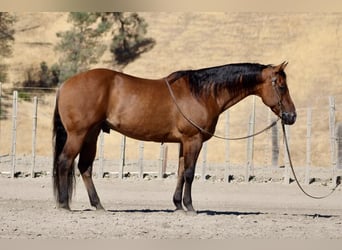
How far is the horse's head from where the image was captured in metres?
8.31

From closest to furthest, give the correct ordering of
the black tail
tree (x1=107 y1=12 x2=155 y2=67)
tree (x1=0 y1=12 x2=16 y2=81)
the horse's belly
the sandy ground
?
1. the sandy ground
2. the horse's belly
3. the black tail
4. tree (x1=0 y1=12 x2=16 y2=81)
5. tree (x1=107 y1=12 x2=155 y2=67)

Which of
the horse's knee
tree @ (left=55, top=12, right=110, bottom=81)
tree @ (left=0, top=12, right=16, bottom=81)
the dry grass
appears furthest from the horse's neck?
tree @ (left=0, top=12, right=16, bottom=81)

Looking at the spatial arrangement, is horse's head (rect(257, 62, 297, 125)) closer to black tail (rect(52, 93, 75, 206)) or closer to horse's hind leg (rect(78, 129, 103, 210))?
horse's hind leg (rect(78, 129, 103, 210))

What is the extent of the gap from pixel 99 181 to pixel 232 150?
942cm

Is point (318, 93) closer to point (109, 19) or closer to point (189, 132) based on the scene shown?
point (109, 19)

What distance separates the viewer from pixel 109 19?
119 feet

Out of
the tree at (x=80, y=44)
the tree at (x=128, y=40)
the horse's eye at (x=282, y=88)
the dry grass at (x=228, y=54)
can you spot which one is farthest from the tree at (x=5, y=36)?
the horse's eye at (x=282, y=88)

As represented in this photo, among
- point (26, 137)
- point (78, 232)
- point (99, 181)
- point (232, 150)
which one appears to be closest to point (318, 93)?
point (232, 150)

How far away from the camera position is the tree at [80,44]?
105 feet

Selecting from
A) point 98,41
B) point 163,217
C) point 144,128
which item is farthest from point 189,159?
point 98,41

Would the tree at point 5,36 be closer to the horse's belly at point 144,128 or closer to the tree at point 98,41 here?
the tree at point 98,41

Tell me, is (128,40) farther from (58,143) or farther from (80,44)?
(58,143)

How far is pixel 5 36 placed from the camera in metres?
33.6

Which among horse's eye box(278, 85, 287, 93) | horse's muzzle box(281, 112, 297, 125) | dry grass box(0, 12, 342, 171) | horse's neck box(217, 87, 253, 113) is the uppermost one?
dry grass box(0, 12, 342, 171)
